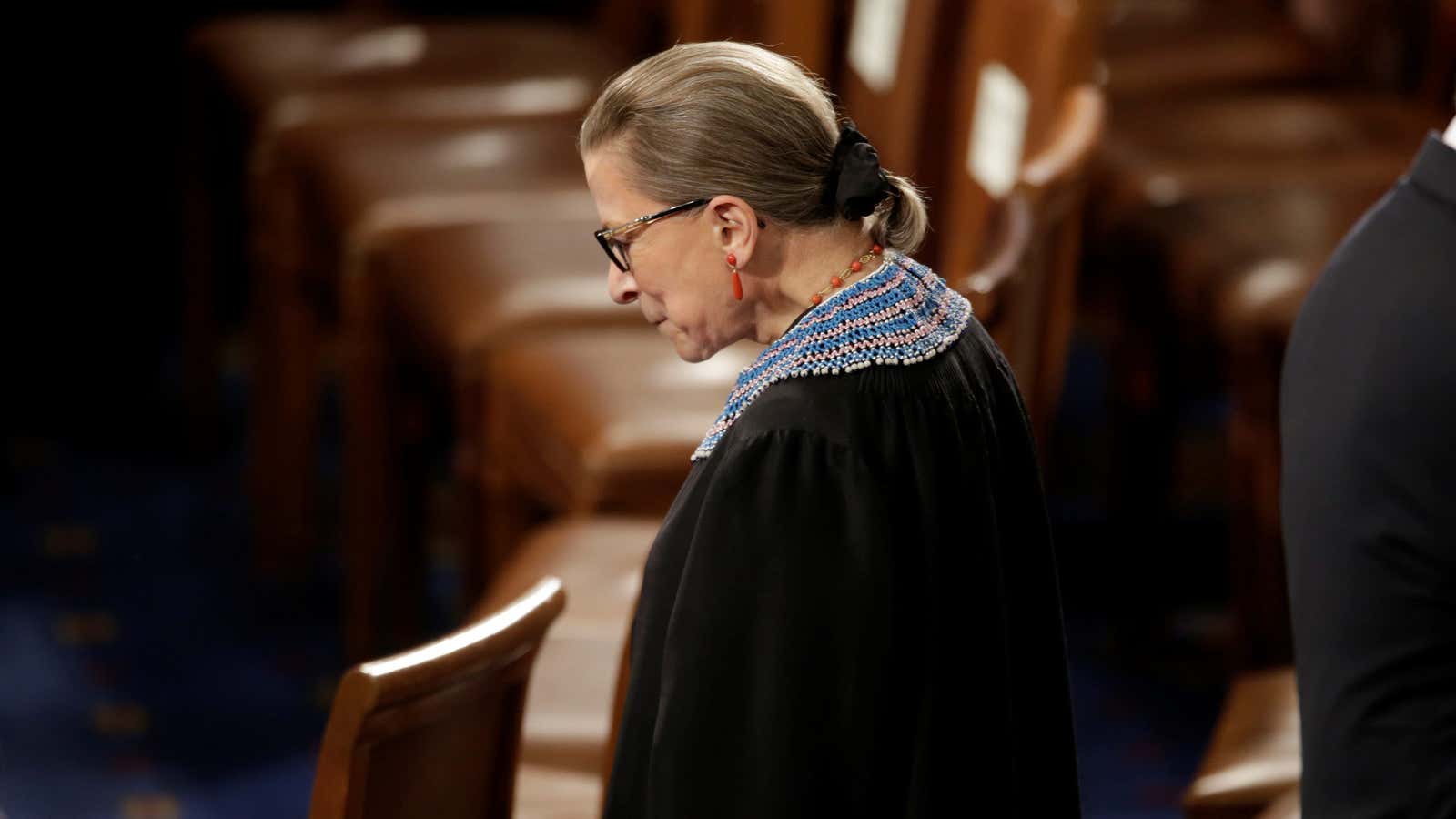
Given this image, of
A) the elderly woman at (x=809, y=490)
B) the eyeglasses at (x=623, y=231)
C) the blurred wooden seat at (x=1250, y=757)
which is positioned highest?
the eyeglasses at (x=623, y=231)

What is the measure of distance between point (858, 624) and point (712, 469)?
0.14m

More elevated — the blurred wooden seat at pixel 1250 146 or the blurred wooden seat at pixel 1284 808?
the blurred wooden seat at pixel 1250 146

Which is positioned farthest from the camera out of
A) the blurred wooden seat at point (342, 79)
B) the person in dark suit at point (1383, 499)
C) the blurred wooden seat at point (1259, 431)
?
the blurred wooden seat at point (342, 79)

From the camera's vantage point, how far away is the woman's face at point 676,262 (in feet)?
4.69

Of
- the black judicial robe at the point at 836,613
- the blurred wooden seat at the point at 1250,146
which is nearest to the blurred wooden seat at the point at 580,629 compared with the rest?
the black judicial robe at the point at 836,613

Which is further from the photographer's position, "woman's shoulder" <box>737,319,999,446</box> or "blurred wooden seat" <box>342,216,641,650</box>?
"blurred wooden seat" <box>342,216,641,650</box>

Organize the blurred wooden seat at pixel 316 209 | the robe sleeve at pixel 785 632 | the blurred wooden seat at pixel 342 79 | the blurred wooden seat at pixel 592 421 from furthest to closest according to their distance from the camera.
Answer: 1. the blurred wooden seat at pixel 342 79
2. the blurred wooden seat at pixel 316 209
3. the blurred wooden seat at pixel 592 421
4. the robe sleeve at pixel 785 632

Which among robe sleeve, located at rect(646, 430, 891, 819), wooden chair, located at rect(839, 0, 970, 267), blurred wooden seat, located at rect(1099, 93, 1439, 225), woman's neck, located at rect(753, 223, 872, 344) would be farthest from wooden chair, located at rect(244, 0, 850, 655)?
robe sleeve, located at rect(646, 430, 891, 819)

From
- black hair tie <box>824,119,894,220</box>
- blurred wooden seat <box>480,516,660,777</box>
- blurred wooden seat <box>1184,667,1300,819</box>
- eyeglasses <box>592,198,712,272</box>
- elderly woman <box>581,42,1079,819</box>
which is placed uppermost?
black hair tie <box>824,119,894,220</box>

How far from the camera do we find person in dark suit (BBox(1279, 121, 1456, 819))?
1449mm

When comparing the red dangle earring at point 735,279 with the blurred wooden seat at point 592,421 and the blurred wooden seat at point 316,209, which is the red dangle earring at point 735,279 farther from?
the blurred wooden seat at point 316,209

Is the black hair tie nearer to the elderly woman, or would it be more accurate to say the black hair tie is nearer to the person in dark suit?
the elderly woman

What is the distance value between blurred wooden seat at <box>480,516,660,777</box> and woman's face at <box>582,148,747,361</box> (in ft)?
2.01

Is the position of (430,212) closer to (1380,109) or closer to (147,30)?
(147,30)
